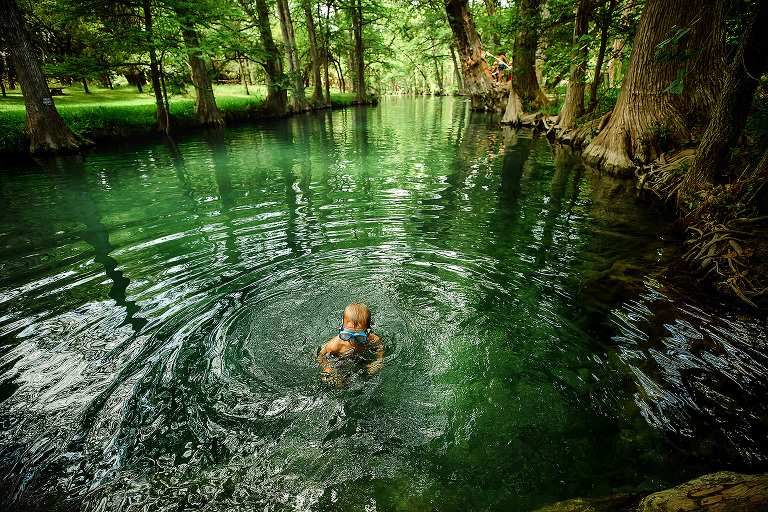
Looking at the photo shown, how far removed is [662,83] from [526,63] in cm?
1239

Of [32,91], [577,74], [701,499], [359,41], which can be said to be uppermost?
[359,41]

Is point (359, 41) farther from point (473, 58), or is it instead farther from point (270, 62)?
point (473, 58)

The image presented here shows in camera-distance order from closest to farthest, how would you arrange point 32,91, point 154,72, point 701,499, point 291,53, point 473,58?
point 701,499 < point 32,91 < point 154,72 < point 473,58 < point 291,53

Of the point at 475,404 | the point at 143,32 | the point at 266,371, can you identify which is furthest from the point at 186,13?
the point at 475,404

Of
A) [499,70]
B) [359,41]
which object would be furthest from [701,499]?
[359,41]

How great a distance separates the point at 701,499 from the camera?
1536 millimetres

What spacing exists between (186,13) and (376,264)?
18939mm

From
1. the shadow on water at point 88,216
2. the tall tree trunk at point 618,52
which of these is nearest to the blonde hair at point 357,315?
the shadow on water at point 88,216

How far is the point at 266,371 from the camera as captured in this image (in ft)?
10.7

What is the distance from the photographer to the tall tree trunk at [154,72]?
16.2m

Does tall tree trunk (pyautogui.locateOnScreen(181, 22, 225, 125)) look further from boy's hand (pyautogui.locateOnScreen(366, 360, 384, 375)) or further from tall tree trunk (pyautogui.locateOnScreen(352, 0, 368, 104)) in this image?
boy's hand (pyautogui.locateOnScreen(366, 360, 384, 375))

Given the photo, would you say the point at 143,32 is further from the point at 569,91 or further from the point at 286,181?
the point at 569,91

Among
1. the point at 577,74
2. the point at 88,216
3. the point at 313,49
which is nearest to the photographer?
the point at 88,216

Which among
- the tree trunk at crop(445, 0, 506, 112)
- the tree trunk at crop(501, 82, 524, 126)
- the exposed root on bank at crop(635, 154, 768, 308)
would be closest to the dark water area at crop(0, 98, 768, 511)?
the exposed root on bank at crop(635, 154, 768, 308)
